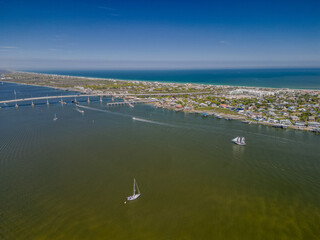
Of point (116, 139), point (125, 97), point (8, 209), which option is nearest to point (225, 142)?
point (116, 139)

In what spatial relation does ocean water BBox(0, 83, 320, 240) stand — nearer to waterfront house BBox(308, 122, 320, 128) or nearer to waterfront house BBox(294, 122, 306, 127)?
waterfront house BBox(294, 122, 306, 127)

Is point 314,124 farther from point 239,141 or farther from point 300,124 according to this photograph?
point 239,141

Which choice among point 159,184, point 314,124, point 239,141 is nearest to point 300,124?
point 314,124

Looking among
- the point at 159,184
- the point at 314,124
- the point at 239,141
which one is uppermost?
the point at 314,124

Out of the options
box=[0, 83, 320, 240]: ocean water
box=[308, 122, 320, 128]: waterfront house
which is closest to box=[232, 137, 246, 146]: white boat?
box=[0, 83, 320, 240]: ocean water

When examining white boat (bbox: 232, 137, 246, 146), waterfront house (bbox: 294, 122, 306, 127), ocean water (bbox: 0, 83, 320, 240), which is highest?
waterfront house (bbox: 294, 122, 306, 127)

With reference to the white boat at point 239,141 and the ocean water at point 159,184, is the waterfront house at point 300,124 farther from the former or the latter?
the white boat at point 239,141

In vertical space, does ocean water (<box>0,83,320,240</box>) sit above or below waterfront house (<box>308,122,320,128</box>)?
below

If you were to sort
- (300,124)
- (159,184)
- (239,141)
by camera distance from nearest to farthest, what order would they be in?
(159,184) < (239,141) < (300,124)

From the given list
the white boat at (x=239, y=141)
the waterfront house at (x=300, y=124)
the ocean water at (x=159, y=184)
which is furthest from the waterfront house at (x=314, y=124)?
the white boat at (x=239, y=141)
